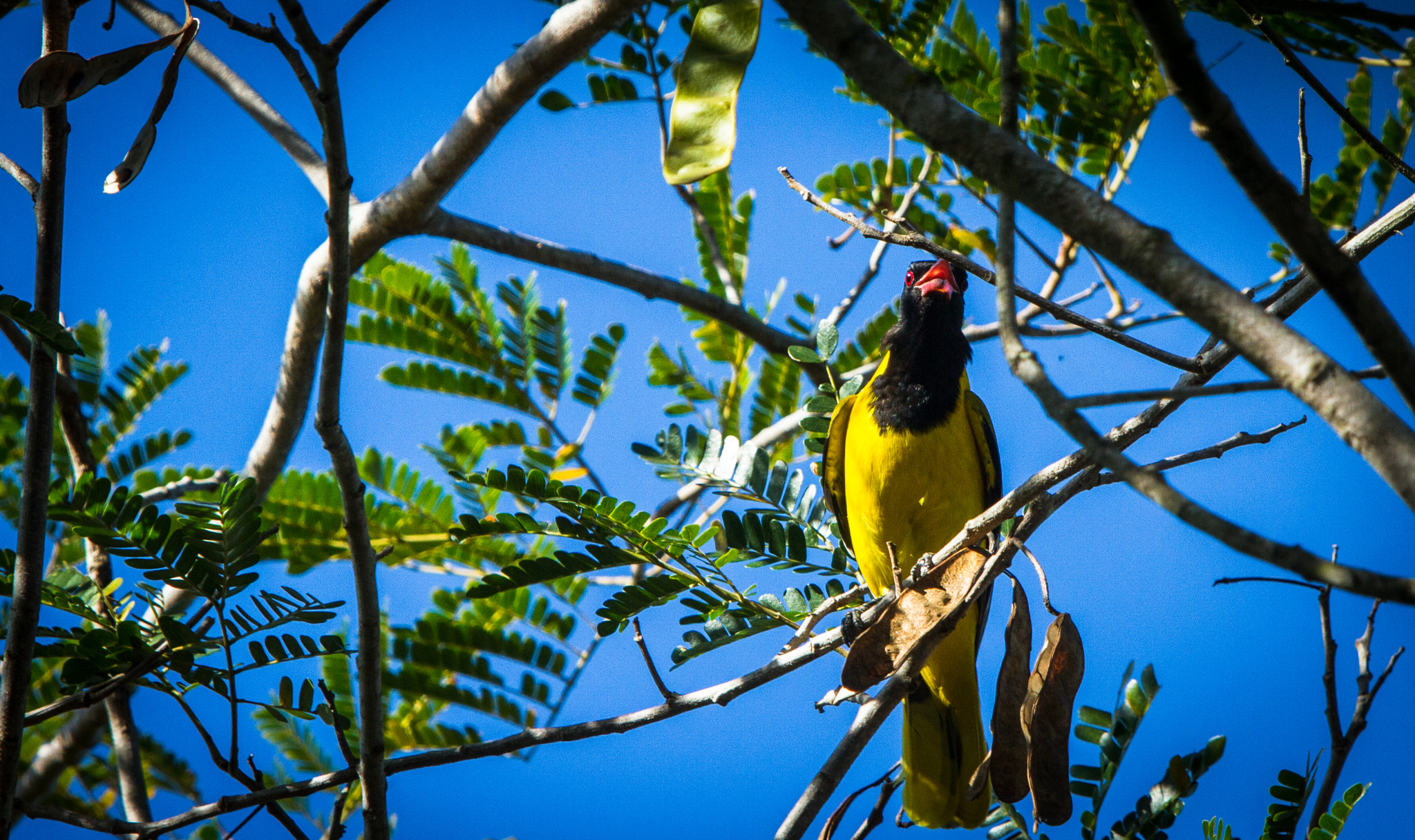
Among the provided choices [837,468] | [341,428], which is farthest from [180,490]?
[837,468]

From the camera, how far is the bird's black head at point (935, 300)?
3277 mm

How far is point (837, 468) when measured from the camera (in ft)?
10.7

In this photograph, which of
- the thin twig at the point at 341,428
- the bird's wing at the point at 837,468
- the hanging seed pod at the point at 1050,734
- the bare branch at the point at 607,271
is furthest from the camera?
the bird's wing at the point at 837,468

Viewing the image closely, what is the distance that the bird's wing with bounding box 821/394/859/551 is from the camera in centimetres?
322

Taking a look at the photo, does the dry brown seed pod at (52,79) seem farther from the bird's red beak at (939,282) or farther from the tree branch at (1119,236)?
the bird's red beak at (939,282)

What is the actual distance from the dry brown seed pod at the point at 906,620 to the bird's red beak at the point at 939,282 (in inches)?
67.5

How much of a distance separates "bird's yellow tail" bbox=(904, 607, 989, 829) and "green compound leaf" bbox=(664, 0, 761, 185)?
2.05 meters

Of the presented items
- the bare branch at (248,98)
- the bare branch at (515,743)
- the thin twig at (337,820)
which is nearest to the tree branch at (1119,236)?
the bare branch at (515,743)

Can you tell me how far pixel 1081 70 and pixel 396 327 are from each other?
238cm

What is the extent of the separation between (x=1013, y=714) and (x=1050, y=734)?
11 centimetres

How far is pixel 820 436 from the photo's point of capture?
104 inches

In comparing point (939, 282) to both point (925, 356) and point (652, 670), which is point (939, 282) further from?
point (652, 670)

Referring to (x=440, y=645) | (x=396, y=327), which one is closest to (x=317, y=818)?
(x=440, y=645)

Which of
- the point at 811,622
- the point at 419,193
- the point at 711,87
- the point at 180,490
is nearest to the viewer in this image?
the point at 711,87
